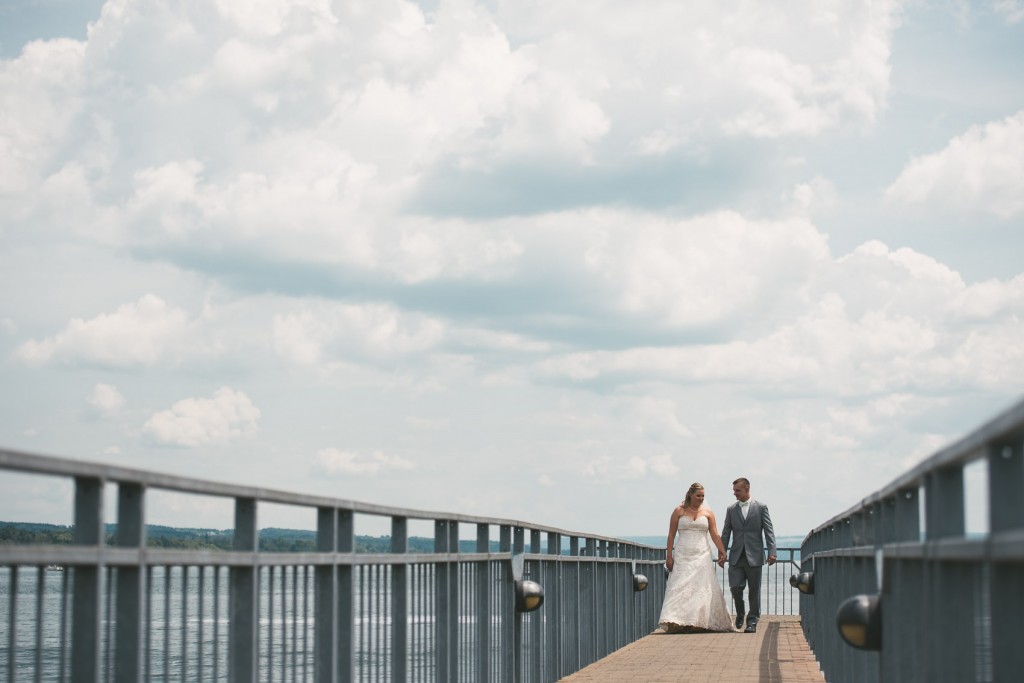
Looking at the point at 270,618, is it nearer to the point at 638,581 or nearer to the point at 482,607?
the point at 482,607

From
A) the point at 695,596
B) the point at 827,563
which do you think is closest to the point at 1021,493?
the point at 827,563

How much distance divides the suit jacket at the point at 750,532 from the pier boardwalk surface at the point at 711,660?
105 cm

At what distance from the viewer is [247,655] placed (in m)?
5.51

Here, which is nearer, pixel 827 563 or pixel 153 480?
pixel 153 480

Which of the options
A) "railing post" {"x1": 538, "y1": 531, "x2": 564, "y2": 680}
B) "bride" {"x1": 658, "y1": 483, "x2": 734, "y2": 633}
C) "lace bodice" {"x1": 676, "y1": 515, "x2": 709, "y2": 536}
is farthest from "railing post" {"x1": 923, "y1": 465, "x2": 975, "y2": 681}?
"lace bodice" {"x1": 676, "y1": 515, "x2": 709, "y2": 536}

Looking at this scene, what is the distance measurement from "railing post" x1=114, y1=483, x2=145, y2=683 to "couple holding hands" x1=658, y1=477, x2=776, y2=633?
597 inches

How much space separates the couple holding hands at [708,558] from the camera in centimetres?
1953

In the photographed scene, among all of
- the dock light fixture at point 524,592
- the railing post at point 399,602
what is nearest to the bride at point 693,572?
the dock light fixture at point 524,592

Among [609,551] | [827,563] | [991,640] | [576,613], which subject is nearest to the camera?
[991,640]

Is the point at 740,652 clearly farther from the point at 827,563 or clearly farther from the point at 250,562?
the point at 250,562

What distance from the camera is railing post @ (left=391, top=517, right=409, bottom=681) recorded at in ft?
25.6

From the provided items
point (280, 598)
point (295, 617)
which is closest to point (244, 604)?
point (280, 598)

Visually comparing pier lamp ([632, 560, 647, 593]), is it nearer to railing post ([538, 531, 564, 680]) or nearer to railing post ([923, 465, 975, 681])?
railing post ([538, 531, 564, 680])

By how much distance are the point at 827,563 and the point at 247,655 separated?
7504mm
